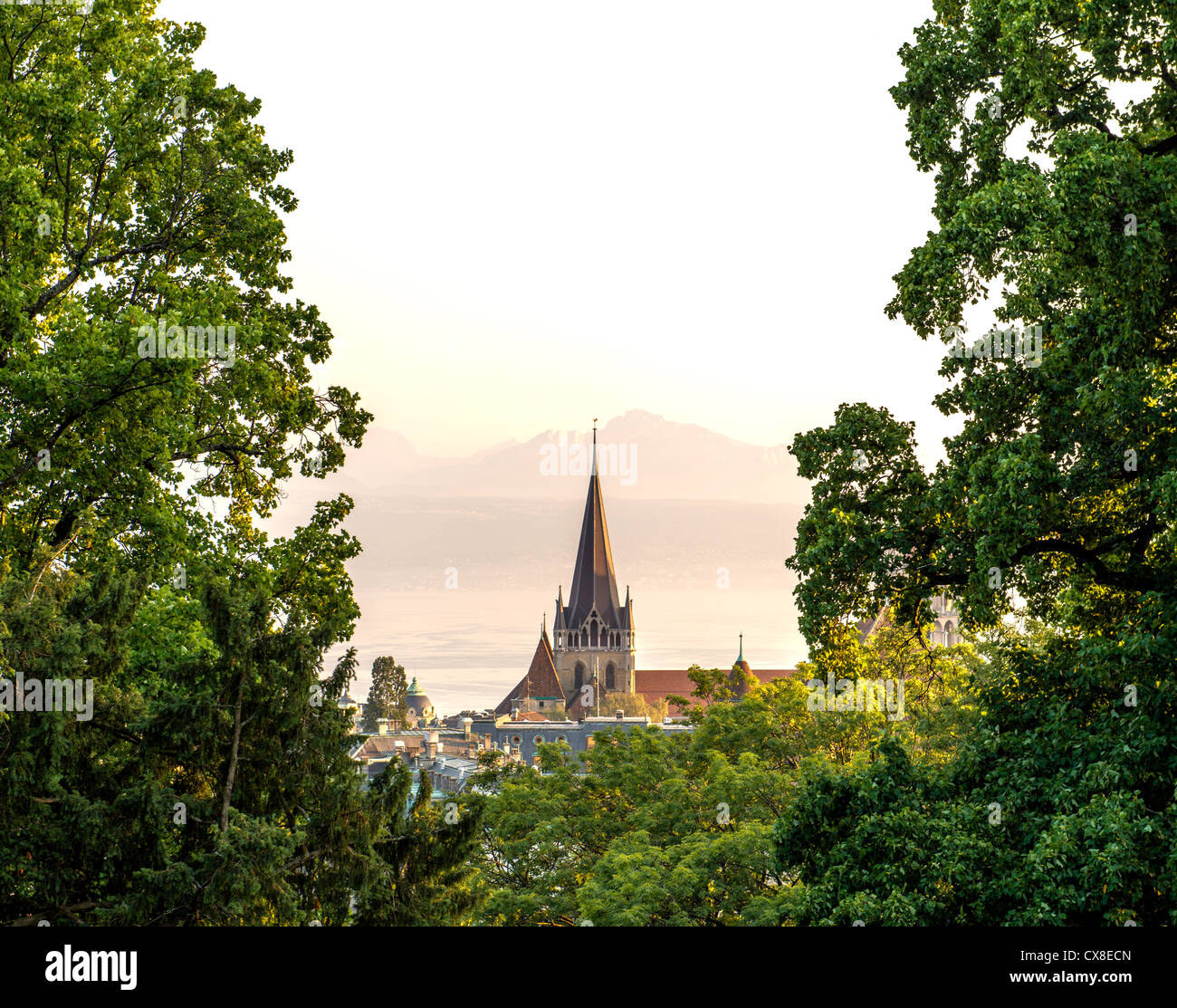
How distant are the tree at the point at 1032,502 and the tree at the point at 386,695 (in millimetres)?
101169

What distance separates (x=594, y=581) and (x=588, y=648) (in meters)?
8.80

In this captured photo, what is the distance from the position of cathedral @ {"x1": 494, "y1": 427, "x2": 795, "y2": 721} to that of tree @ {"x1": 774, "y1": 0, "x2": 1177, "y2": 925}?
12596cm

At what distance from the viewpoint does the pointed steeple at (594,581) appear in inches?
5531

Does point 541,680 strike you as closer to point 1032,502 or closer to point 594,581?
point 594,581

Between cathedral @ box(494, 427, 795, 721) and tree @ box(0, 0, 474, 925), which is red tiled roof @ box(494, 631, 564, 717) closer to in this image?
cathedral @ box(494, 427, 795, 721)

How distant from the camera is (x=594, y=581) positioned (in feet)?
474

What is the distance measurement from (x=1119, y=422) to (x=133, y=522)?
13900mm

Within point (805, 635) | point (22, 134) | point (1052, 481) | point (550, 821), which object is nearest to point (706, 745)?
point (550, 821)

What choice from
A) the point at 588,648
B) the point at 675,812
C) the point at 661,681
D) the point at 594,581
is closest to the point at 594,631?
the point at 588,648

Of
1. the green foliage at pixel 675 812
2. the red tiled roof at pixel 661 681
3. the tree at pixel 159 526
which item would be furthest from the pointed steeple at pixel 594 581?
the tree at pixel 159 526

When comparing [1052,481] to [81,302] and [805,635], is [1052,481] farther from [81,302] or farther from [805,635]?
[81,302]

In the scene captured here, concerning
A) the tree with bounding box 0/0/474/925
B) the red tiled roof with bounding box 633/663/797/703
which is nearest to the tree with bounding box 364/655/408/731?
the red tiled roof with bounding box 633/663/797/703

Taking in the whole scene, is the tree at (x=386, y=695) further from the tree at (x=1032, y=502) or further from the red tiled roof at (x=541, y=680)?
the tree at (x=1032, y=502)
